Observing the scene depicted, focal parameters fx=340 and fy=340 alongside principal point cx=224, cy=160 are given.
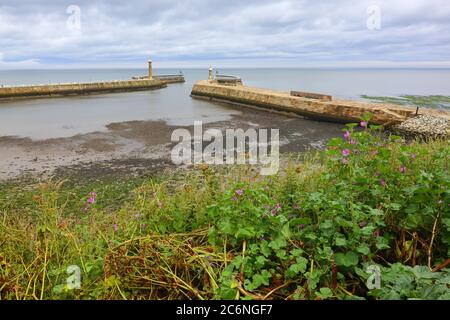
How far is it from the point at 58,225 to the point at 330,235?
2275mm

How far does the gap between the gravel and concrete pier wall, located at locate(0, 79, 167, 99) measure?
926 inches

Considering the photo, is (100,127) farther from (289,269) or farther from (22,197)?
(289,269)

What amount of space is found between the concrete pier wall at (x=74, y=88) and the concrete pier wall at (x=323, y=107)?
12.9 m

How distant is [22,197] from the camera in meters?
6.23

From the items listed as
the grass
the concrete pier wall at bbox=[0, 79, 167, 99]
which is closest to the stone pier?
the grass

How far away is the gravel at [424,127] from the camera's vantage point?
1144cm

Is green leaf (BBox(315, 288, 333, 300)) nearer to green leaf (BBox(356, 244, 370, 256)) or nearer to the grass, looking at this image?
the grass

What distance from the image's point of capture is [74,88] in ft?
88.4

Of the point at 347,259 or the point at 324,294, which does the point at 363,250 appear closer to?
the point at 347,259

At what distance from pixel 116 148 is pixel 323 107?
9536 mm

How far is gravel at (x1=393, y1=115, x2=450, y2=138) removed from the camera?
11442 mm

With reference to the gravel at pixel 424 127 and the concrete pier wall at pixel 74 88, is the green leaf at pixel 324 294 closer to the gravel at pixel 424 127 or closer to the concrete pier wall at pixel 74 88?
the gravel at pixel 424 127
